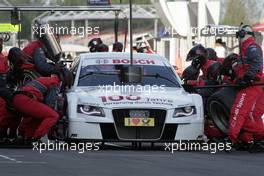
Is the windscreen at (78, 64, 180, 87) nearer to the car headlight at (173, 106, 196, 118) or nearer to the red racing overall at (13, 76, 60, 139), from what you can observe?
the red racing overall at (13, 76, 60, 139)

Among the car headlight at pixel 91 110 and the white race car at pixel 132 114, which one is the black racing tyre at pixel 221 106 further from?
the car headlight at pixel 91 110

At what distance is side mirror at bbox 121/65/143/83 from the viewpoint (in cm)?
1563

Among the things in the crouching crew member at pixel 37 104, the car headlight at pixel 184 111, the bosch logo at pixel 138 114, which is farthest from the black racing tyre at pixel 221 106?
the crouching crew member at pixel 37 104

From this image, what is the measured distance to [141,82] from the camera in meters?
15.9

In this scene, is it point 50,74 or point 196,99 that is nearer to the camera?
point 196,99

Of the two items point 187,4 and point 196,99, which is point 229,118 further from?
point 187,4

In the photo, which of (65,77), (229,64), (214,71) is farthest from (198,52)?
(65,77)

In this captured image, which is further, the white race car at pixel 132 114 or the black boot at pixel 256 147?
the black boot at pixel 256 147

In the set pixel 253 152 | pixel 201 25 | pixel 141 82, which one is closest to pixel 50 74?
pixel 141 82

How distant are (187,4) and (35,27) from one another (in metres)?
15.7

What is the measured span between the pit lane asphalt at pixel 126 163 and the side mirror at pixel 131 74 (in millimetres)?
1286

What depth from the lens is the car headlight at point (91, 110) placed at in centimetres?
1459

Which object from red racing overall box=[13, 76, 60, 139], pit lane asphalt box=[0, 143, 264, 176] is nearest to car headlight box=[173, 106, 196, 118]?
pit lane asphalt box=[0, 143, 264, 176]

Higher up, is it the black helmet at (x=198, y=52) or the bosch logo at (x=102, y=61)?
the black helmet at (x=198, y=52)
